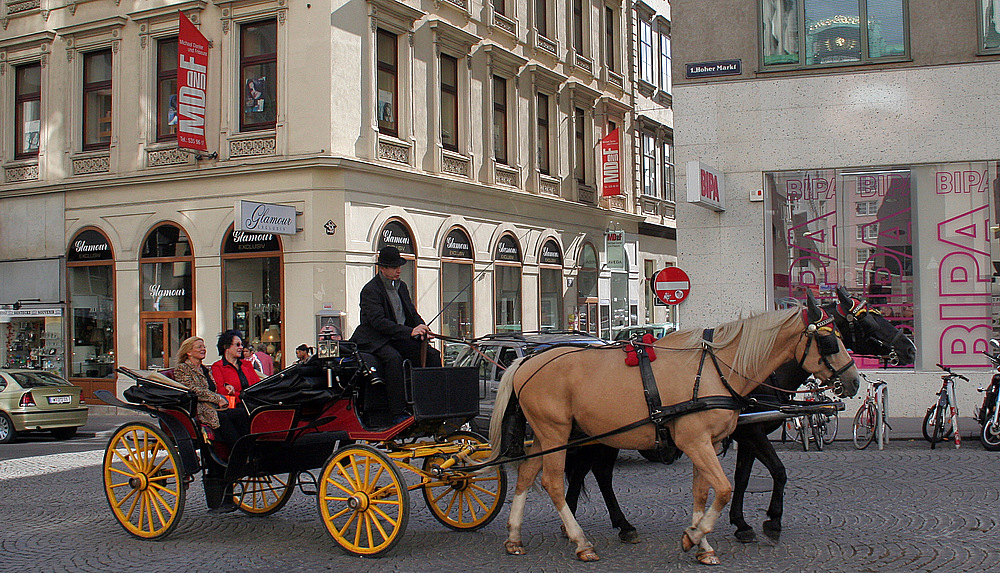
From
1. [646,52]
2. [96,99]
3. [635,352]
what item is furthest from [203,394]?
[646,52]

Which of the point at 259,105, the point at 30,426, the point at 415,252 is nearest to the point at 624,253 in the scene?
the point at 415,252

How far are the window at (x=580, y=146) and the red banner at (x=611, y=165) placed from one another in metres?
0.65

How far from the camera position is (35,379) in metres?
17.7

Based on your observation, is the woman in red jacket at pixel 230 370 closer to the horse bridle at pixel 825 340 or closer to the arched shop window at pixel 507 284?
the horse bridle at pixel 825 340

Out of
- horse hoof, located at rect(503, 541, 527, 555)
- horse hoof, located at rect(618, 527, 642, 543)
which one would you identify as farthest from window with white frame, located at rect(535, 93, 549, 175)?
horse hoof, located at rect(503, 541, 527, 555)

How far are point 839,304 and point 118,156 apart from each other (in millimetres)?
20382

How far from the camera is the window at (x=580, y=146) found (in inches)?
1248

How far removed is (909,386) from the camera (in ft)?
51.1

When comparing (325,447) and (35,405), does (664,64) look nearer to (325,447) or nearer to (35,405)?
(35,405)

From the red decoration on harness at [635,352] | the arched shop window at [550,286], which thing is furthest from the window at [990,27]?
the arched shop window at [550,286]

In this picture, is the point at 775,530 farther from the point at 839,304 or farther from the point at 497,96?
the point at 497,96

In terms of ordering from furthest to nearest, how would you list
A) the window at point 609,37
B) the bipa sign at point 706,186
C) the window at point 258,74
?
the window at point 609,37 → the window at point 258,74 → the bipa sign at point 706,186

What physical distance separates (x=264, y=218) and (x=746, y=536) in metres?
15.4

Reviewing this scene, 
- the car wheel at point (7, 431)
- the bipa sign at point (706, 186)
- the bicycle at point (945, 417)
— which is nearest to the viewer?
the bicycle at point (945, 417)
